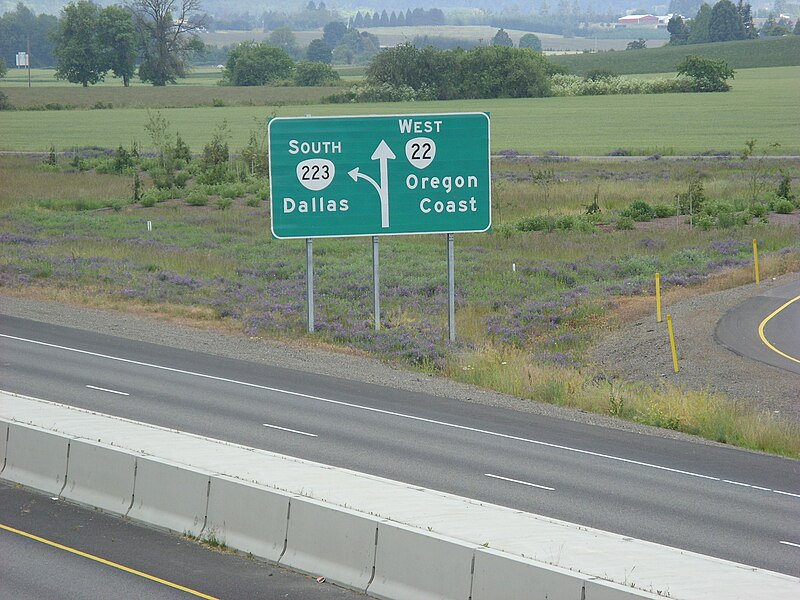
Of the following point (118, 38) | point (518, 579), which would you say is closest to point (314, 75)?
point (118, 38)

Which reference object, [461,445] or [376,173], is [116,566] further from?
[376,173]

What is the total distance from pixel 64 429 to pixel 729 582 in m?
7.88

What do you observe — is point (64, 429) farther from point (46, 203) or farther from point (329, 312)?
point (46, 203)

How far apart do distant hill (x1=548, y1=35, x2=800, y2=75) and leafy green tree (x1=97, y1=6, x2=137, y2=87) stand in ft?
187

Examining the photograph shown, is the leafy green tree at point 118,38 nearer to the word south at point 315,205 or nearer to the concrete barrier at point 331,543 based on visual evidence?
the word south at point 315,205

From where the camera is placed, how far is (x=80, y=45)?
502ft

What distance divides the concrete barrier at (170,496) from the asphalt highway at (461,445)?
3.79 m

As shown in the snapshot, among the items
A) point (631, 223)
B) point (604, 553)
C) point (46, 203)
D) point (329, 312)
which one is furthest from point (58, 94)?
point (604, 553)

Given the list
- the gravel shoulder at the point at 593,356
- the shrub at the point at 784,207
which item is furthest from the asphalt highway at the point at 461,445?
the shrub at the point at 784,207

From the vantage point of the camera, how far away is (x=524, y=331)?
29.7 metres

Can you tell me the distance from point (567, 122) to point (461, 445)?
283 feet

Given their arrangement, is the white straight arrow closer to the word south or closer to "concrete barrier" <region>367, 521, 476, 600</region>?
the word south

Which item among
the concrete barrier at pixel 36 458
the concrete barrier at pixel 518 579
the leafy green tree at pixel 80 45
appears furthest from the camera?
the leafy green tree at pixel 80 45

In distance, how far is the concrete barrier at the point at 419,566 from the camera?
941cm
